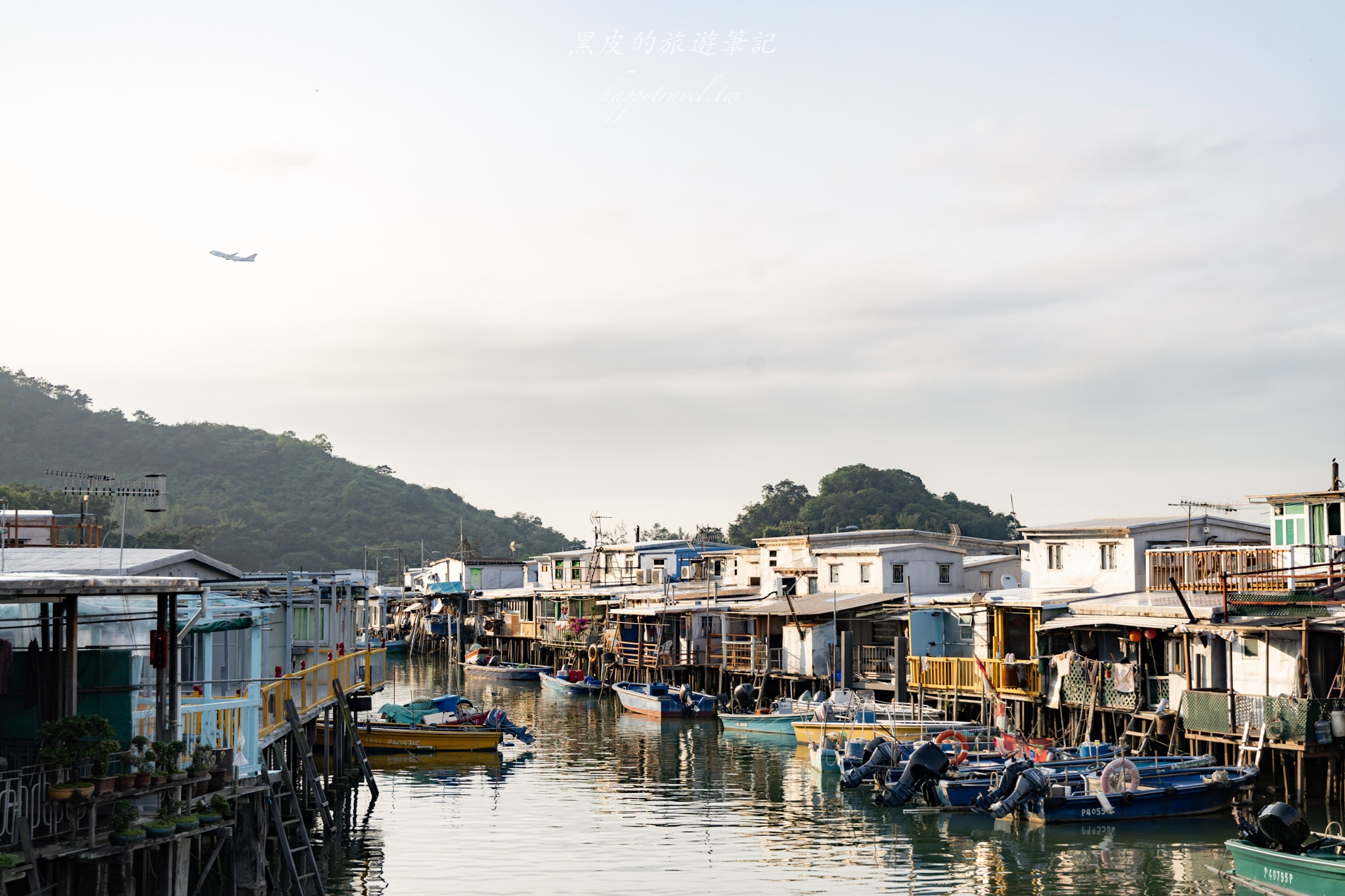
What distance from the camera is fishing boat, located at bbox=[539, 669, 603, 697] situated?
228 ft

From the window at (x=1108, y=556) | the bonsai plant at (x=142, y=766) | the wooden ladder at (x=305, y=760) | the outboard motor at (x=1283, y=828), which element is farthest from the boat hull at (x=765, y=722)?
the bonsai plant at (x=142, y=766)

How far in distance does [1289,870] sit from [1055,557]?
1132 inches

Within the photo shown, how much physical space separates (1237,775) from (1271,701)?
218cm


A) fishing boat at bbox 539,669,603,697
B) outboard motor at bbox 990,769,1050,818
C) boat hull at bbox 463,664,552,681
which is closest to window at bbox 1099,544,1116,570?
outboard motor at bbox 990,769,1050,818

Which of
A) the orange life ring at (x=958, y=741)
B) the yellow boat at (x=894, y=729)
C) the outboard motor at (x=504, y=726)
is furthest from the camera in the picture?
the outboard motor at (x=504, y=726)

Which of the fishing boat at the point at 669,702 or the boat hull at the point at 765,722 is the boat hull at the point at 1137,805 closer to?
the boat hull at the point at 765,722

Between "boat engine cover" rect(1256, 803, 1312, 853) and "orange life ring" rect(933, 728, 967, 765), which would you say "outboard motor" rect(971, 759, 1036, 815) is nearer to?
"orange life ring" rect(933, 728, 967, 765)

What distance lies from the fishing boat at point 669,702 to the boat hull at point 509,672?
18.6 m

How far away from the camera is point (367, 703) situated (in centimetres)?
3925

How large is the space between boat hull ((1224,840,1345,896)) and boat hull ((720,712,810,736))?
24318 mm

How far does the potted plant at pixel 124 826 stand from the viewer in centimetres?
1734

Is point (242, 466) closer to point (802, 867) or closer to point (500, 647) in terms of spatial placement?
point (500, 647)

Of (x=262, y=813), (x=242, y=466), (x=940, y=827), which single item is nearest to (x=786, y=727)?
(x=940, y=827)

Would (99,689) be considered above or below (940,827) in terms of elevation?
above
